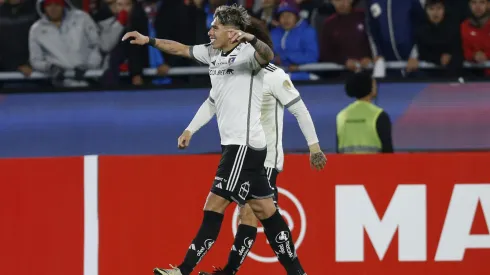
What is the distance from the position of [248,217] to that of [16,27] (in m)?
5.05

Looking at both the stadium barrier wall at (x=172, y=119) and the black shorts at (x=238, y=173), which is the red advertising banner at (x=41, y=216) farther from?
the stadium barrier wall at (x=172, y=119)

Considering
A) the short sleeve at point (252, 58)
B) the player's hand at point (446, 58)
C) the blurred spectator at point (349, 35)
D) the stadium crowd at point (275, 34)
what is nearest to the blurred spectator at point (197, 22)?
the stadium crowd at point (275, 34)

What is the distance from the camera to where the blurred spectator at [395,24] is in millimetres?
12820

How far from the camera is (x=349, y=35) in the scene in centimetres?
1275

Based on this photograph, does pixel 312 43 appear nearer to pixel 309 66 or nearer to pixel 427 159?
pixel 309 66

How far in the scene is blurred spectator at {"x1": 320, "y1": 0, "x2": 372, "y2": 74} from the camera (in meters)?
12.8

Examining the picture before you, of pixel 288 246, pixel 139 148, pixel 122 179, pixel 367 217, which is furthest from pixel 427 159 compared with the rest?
pixel 139 148

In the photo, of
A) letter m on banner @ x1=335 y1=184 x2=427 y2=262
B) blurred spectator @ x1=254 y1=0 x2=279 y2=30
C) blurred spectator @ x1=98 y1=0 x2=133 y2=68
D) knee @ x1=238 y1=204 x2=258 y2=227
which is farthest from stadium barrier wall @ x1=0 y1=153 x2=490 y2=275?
blurred spectator @ x1=98 y1=0 x2=133 y2=68

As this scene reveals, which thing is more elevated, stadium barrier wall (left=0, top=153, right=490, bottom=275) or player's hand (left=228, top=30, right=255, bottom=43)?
player's hand (left=228, top=30, right=255, bottom=43)

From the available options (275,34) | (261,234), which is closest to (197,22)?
(275,34)

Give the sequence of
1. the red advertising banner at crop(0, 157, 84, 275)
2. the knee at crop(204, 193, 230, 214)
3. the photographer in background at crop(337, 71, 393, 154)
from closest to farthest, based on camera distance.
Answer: the knee at crop(204, 193, 230, 214)
the red advertising banner at crop(0, 157, 84, 275)
the photographer in background at crop(337, 71, 393, 154)

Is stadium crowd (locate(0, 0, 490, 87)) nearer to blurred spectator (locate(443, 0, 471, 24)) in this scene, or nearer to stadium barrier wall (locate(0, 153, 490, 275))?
blurred spectator (locate(443, 0, 471, 24))

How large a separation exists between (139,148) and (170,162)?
269cm

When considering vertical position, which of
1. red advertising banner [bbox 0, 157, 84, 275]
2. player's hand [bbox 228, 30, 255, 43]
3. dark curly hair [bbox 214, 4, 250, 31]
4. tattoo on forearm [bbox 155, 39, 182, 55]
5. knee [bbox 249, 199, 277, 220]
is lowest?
red advertising banner [bbox 0, 157, 84, 275]
